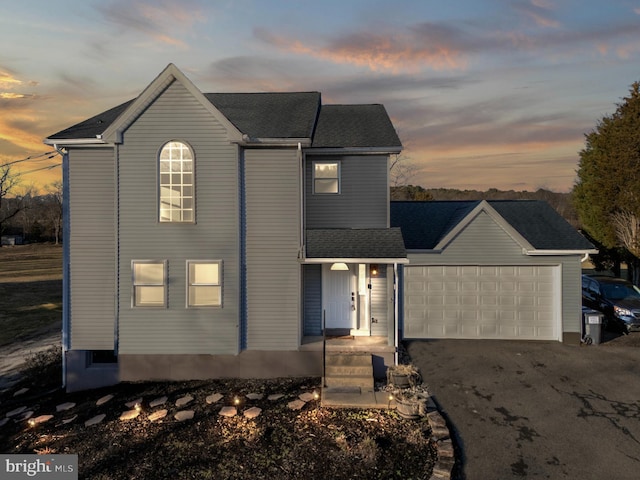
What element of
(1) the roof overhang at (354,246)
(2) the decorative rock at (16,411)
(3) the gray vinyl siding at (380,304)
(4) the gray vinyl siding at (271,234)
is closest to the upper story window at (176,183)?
(4) the gray vinyl siding at (271,234)

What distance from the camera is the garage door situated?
12.6 metres

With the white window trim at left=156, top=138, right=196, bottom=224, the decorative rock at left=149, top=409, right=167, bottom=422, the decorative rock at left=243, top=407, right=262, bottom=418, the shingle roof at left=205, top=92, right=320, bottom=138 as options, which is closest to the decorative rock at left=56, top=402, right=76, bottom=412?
the decorative rock at left=149, top=409, right=167, bottom=422

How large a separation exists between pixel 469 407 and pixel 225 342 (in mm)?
6504

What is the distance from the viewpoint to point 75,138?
10.3 meters

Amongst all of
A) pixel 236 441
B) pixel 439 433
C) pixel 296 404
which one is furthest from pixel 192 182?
pixel 439 433

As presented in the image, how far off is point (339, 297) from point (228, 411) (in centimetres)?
492

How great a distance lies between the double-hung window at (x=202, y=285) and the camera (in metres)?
10.2

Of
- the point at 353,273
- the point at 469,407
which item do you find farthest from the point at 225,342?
the point at 469,407

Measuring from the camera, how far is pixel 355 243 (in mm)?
10711

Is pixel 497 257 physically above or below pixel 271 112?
below

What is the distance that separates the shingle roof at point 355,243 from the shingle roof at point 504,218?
8.22ft

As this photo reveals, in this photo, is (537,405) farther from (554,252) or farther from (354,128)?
(354,128)

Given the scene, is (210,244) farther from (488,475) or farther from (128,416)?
(488,475)

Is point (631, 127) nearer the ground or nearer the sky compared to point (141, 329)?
nearer the sky
